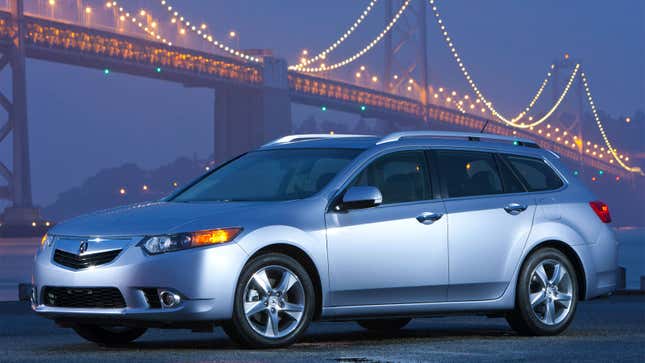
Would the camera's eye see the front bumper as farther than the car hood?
No

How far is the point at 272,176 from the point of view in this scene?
10047 millimetres

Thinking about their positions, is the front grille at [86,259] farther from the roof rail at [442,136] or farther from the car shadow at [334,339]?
the roof rail at [442,136]

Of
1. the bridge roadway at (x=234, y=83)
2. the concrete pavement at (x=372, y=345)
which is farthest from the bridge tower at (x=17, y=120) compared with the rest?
the concrete pavement at (x=372, y=345)

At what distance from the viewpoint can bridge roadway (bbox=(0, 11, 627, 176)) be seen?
273 ft

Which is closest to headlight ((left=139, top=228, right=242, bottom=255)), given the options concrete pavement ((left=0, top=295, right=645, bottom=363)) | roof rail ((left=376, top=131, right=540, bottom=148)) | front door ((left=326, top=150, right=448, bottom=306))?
concrete pavement ((left=0, top=295, right=645, bottom=363))

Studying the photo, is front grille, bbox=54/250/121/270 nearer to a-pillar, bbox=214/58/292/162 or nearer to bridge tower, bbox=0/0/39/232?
bridge tower, bbox=0/0/39/232

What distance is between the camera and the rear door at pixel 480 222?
33.1 feet

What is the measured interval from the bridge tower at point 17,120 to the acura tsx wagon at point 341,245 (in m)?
71.0

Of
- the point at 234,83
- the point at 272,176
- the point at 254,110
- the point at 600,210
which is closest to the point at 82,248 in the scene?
the point at 272,176

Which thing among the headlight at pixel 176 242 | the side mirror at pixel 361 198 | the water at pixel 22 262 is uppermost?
the side mirror at pixel 361 198

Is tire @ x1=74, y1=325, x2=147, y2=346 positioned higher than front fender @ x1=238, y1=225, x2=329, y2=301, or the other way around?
front fender @ x1=238, y1=225, x2=329, y2=301

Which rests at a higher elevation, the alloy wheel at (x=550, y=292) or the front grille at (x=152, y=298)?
the front grille at (x=152, y=298)

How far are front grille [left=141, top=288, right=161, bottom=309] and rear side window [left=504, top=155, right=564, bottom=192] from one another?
325cm

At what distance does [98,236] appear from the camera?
8.99 metres
